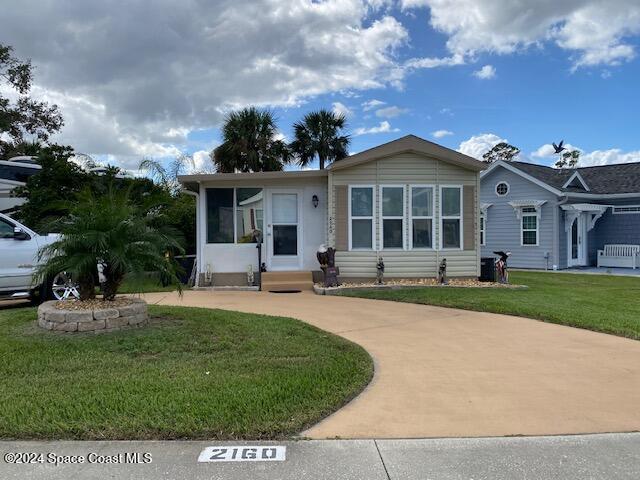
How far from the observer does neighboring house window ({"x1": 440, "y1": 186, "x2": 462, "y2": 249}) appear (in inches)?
496

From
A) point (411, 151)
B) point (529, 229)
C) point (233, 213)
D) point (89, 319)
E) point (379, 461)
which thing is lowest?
point (379, 461)

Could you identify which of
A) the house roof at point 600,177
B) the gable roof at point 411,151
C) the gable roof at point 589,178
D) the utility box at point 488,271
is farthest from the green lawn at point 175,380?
the house roof at point 600,177

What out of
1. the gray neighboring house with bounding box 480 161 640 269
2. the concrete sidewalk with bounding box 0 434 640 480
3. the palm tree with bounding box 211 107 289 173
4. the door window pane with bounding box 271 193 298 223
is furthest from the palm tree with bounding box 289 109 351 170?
the concrete sidewalk with bounding box 0 434 640 480

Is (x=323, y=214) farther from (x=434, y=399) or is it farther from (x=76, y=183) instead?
(x=434, y=399)

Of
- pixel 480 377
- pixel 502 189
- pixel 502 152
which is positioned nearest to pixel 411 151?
pixel 480 377

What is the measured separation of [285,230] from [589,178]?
1797 centimetres

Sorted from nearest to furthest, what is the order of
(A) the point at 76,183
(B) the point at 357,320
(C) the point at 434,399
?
(C) the point at 434,399 < (B) the point at 357,320 < (A) the point at 76,183

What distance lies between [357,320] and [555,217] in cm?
1506

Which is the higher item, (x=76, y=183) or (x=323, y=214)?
(x=76, y=183)

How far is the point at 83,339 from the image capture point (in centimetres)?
619

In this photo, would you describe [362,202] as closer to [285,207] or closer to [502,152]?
[285,207]

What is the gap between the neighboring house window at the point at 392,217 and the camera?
12484 millimetres

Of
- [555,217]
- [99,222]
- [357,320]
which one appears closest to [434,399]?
[357,320]

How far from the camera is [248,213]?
12797 mm
